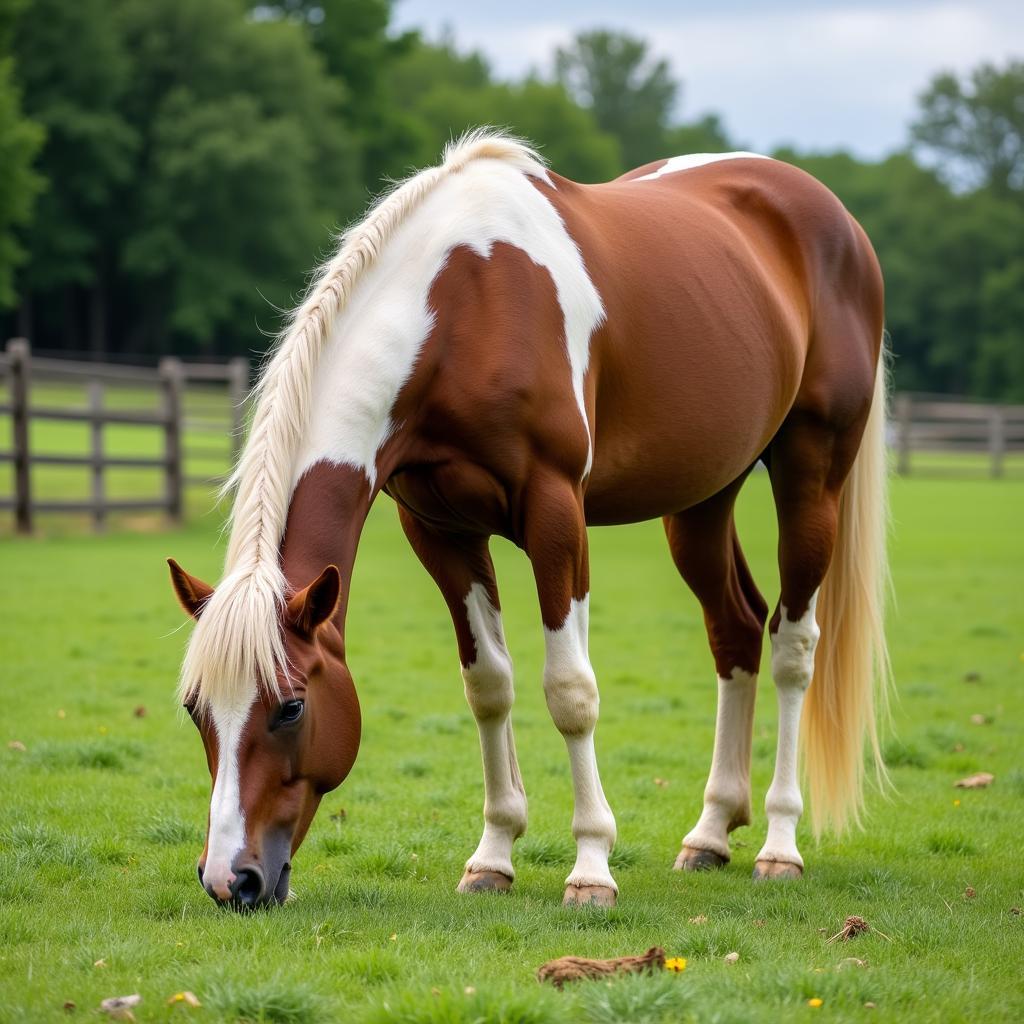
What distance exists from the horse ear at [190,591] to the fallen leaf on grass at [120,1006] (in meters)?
0.98

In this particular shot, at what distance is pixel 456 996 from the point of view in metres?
2.89

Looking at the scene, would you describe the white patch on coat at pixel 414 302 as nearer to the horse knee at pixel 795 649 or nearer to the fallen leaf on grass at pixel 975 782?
the horse knee at pixel 795 649

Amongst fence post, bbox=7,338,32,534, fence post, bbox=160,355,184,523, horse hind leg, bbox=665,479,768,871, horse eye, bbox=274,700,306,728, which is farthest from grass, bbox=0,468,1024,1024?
fence post, bbox=160,355,184,523

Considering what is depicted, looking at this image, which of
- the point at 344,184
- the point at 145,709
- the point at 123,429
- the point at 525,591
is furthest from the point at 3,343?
the point at 145,709

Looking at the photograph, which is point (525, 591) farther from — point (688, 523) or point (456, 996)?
point (456, 996)

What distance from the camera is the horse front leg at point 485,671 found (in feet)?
14.1

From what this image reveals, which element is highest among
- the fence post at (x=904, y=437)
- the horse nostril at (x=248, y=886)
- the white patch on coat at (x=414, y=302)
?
the white patch on coat at (x=414, y=302)

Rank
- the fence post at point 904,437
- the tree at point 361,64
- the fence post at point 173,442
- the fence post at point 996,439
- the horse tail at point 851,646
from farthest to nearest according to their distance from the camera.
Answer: the tree at point 361,64, the fence post at point 904,437, the fence post at point 996,439, the fence post at point 173,442, the horse tail at point 851,646

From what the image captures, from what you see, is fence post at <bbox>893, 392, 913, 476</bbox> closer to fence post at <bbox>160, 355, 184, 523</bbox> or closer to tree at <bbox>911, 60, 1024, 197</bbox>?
fence post at <bbox>160, 355, 184, 523</bbox>

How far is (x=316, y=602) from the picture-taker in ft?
11.5

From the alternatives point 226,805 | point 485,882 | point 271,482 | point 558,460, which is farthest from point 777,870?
point 271,482

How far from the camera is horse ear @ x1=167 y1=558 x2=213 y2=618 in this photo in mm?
3544

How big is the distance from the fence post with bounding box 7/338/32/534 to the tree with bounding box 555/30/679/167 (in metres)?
78.5

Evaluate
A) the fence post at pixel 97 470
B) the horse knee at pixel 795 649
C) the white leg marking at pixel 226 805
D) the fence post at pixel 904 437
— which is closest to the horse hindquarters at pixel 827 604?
the horse knee at pixel 795 649
